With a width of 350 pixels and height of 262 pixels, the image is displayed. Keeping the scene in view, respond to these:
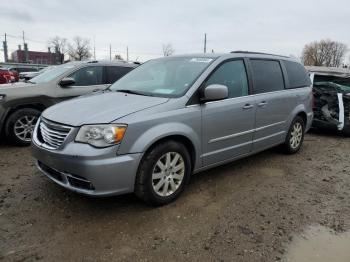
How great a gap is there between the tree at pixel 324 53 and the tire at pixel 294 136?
76424mm

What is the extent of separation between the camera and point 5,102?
572 centimetres

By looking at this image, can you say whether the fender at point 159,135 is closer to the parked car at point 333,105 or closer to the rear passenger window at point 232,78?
the rear passenger window at point 232,78

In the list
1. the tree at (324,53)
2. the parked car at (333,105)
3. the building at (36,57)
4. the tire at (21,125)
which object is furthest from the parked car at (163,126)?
the tree at (324,53)

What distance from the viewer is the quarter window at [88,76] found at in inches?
261

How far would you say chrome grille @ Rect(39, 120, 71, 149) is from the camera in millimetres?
3262

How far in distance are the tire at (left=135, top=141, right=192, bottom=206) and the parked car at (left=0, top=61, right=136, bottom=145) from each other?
3.53 meters

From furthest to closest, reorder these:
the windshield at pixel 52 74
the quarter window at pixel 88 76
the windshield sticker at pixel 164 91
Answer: the quarter window at pixel 88 76 < the windshield at pixel 52 74 < the windshield sticker at pixel 164 91

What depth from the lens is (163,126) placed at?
3.41 meters

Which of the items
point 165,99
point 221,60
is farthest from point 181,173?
point 221,60

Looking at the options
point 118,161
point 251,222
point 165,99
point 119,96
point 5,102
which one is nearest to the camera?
point 118,161

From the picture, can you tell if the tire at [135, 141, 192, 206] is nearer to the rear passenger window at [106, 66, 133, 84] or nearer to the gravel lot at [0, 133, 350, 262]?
the gravel lot at [0, 133, 350, 262]

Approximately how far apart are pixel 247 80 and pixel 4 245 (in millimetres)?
3446

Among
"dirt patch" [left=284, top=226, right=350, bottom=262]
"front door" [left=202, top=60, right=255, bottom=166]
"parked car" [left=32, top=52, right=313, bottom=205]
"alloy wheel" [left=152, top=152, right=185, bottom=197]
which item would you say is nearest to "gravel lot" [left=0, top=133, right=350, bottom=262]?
"dirt patch" [left=284, top=226, right=350, bottom=262]

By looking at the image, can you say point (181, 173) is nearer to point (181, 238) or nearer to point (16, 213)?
point (181, 238)
